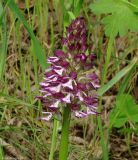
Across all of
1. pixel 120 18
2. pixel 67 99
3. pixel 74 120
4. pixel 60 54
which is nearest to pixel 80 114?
pixel 67 99

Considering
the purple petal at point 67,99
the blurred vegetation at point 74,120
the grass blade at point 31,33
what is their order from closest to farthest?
the purple petal at point 67,99 < the grass blade at point 31,33 < the blurred vegetation at point 74,120

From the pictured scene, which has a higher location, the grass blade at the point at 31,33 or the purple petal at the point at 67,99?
the grass blade at the point at 31,33

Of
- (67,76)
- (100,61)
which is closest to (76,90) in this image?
(67,76)

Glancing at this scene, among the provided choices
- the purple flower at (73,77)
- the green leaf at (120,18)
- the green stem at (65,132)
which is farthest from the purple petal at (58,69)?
the green leaf at (120,18)

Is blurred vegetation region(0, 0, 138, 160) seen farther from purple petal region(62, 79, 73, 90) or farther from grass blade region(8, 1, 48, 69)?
purple petal region(62, 79, 73, 90)

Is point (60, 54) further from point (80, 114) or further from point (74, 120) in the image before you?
point (74, 120)

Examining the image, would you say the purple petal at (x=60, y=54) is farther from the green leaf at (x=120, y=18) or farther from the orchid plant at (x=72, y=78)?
the green leaf at (x=120, y=18)

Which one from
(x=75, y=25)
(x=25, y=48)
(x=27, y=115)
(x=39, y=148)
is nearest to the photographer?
(x=75, y=25)

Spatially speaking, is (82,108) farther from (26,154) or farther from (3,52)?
(26,154)

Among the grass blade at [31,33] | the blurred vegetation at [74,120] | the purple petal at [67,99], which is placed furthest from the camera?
the blurred vegetation at [74,120]
